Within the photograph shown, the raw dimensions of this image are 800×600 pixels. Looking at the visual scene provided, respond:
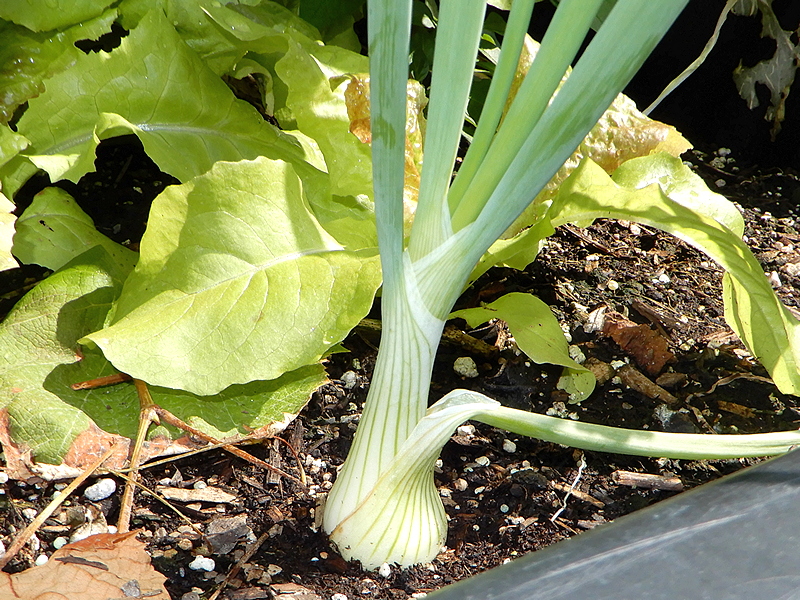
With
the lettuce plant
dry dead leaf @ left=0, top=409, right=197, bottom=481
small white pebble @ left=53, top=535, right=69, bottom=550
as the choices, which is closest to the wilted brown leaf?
the lettuce plant

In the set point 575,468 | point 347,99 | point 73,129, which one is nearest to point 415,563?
point 575,468

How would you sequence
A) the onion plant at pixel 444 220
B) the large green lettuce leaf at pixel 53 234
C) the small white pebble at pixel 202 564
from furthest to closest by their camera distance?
the large green lettuce leaf at pixel 53 234
the small white pebble at pixel 202 564
the onion plant at pixel 444 220

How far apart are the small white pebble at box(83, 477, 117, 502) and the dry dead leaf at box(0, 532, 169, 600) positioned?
82 millimetres

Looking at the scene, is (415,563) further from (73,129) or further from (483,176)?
(73,129)

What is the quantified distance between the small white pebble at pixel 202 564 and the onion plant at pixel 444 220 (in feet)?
0.36

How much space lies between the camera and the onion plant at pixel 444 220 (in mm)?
495

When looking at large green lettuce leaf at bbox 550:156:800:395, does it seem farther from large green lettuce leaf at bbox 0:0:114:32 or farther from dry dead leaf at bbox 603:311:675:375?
large green lettuce leaf at bbox 0:0:114:32

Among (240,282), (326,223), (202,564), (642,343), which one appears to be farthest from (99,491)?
(642,343)

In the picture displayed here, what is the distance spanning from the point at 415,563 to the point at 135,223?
669mm

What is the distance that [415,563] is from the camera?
2.16ft

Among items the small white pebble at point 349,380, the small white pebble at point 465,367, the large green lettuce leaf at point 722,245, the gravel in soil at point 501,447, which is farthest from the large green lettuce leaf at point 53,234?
the large green lettuce leaf at point 722,245

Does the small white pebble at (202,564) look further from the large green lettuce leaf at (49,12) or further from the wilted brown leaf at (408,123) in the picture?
the large green lettuce leaf at (49,12)

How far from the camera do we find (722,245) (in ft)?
2.40

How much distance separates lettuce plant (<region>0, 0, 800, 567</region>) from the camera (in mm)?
544
